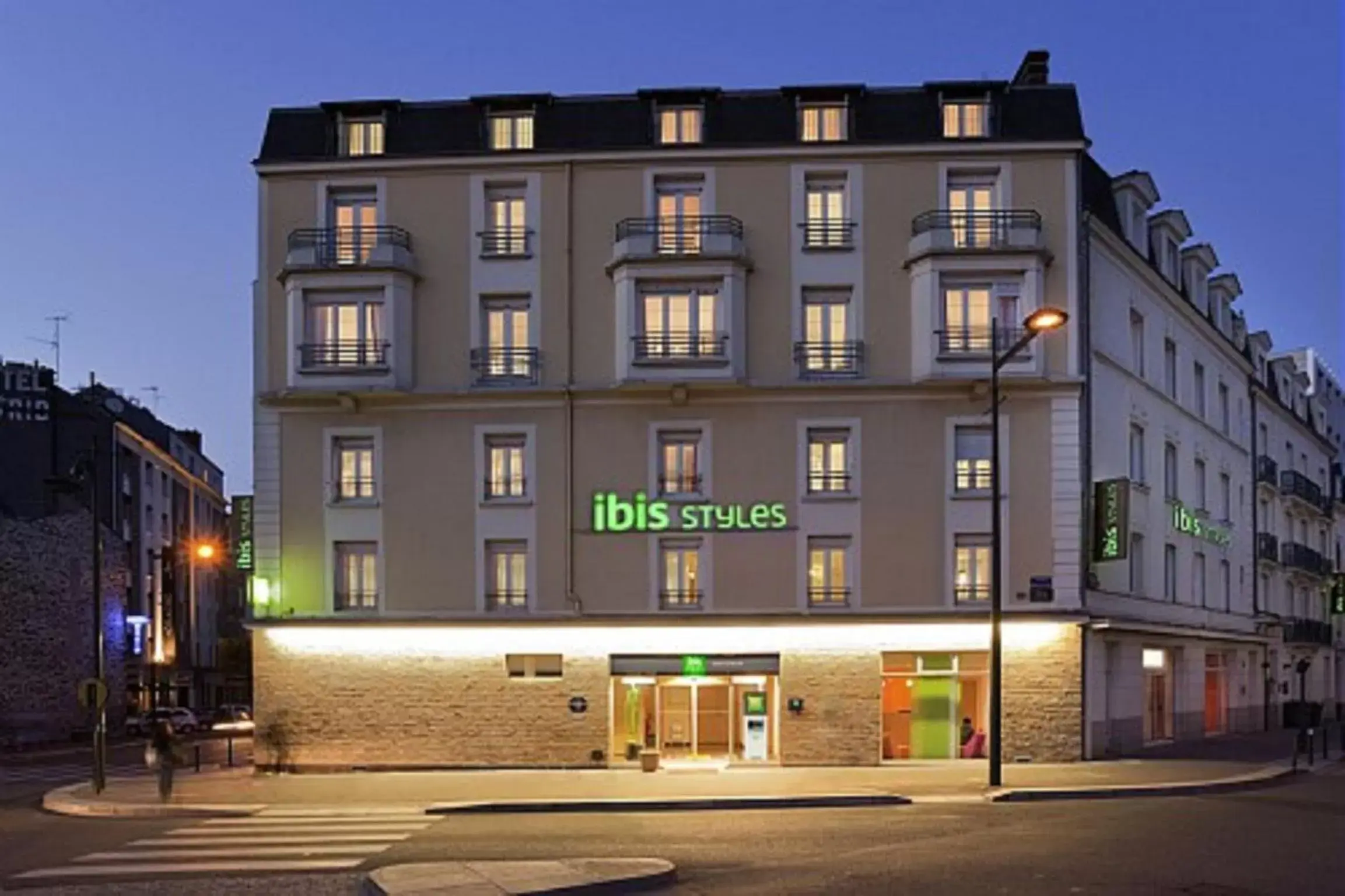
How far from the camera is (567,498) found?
33938 millimetres

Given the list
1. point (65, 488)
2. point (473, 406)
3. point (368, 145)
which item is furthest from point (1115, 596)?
point (65, 488)

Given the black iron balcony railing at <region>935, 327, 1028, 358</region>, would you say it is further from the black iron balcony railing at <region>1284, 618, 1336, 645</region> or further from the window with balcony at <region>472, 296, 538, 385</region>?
the black iron balcony railing at <region>1284, 618, 1336, 645</region>

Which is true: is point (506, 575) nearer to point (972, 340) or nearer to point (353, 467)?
point (353, 467)

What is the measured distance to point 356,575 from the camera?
34469mm

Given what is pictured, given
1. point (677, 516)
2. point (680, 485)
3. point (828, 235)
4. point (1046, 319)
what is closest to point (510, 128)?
point (828, 235)

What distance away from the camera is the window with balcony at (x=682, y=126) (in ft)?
115

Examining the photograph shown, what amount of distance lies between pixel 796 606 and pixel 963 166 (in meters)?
10.6

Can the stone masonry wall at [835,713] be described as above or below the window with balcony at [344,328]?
below

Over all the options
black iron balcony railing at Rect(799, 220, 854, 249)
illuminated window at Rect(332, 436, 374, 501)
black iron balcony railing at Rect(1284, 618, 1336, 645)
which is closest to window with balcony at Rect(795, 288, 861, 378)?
black iron balcony railing at Rect(799, 220, 854, 249)

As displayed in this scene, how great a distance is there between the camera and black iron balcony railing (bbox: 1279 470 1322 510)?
56562 millimetres

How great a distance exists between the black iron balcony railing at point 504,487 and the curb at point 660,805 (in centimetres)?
1014

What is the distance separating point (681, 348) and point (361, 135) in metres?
9.28

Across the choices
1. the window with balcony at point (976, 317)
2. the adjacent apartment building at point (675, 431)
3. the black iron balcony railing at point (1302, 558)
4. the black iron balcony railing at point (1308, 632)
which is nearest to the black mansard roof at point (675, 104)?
the adjacent apartment building at point (675, 431)

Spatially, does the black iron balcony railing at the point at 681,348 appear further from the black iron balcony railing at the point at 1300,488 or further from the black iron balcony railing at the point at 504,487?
the black iron balcony railing at the point at 1300,488
